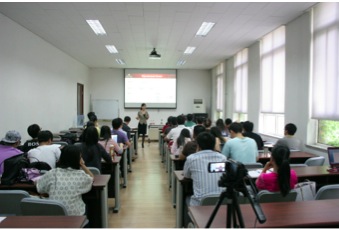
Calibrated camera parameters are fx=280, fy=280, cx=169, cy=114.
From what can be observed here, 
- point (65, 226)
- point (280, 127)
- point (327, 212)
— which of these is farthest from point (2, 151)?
point (280, 127)

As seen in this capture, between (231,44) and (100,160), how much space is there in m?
5.48

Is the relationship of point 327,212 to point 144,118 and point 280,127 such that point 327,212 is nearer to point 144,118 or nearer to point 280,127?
point 280,127

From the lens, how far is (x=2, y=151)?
→ 3148mm

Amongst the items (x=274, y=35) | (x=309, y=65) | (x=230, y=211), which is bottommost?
(x=230, y=211)

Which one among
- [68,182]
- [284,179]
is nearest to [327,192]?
[284,179]

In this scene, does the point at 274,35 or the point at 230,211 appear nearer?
the point at 230,211

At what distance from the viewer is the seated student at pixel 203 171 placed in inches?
101

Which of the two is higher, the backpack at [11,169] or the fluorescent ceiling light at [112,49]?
the fluorescent ceiling light at [112,49]

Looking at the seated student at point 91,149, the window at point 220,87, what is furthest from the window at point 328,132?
the window at point 220,87

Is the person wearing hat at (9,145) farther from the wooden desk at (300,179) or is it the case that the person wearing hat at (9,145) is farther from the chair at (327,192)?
the chair at (327,192)

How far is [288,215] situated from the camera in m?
1.82

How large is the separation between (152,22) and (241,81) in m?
4.17

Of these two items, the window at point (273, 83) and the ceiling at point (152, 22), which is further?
the window at point (273, 83)

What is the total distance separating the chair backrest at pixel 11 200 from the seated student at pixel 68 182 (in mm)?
144
